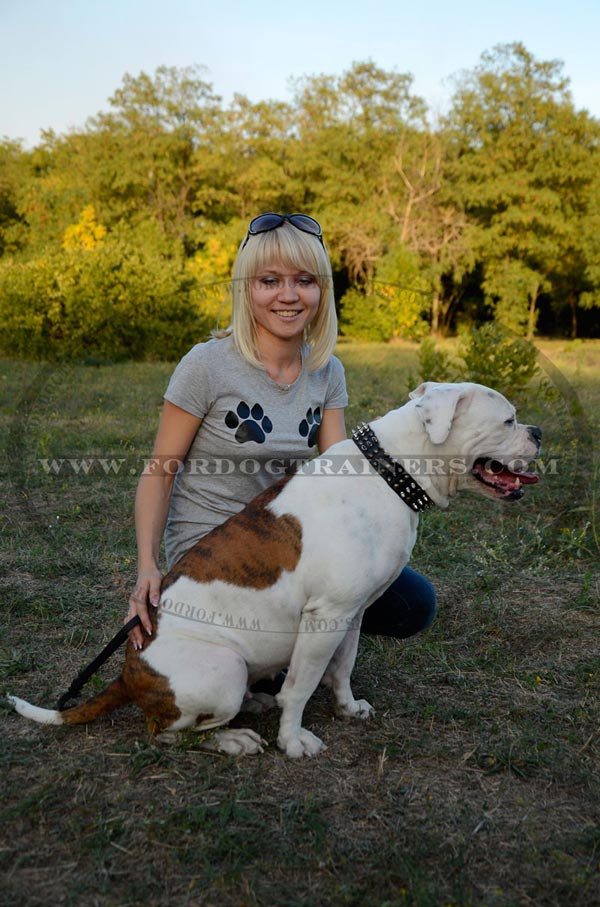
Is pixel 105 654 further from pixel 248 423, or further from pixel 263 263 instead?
pixel 263 263

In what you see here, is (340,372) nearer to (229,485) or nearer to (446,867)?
(229,485)

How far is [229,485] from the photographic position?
3.23 meters

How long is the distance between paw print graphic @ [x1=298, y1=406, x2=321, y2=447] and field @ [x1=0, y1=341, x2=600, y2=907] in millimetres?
1179

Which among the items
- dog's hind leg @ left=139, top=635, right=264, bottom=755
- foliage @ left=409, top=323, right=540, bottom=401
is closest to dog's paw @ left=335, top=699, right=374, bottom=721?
dog's hind leg @ left=139, top=635, right=264, bottom=755

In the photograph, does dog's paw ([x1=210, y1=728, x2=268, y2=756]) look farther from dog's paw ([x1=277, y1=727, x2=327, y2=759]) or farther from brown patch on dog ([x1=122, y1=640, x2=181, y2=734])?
brown patch on dog ([x1=122, y1=640, x2=181, y2=734])

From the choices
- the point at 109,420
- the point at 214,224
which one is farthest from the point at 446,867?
the point at 214,224

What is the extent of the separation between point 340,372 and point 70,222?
30.6 meters

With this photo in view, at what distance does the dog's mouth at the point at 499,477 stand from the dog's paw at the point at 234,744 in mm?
1372

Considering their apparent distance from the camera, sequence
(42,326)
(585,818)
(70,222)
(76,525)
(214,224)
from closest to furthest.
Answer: (585,818) < (76,525) < (42,326) < (214,224) < (70,222)

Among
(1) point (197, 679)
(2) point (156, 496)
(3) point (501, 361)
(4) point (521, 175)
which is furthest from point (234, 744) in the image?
(4) point (521, 175)

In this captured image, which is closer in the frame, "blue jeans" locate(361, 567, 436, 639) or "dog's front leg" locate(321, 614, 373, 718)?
"dog's front leg" locate(321, 614, 373, 718)

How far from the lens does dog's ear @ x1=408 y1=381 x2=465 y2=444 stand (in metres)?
2.69

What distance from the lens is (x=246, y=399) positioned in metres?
3.15

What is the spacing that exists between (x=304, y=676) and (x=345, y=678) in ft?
1.39
